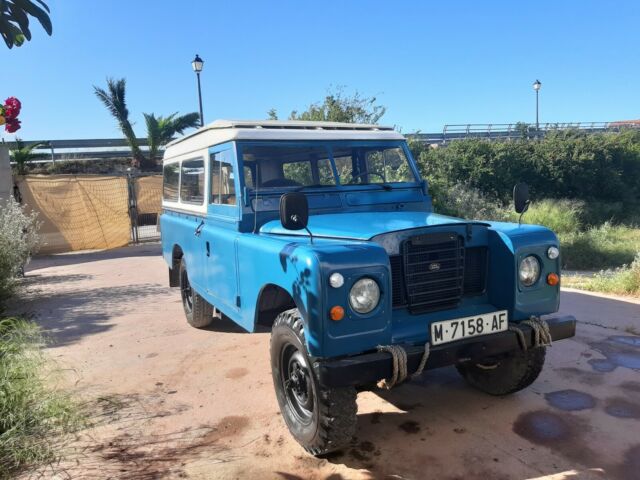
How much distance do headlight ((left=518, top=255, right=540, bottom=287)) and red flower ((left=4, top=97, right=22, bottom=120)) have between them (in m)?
5.38

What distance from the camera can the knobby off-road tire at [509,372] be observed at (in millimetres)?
3701

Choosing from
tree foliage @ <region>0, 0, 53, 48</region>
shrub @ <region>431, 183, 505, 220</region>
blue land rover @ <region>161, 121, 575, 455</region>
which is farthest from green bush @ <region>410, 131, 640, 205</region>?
tree foliage @ <region>0, 0, 53, 48</region>

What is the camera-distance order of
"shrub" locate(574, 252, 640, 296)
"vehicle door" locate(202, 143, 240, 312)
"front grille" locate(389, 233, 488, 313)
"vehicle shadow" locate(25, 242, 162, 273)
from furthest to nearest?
"vehicle shadow" locate(25, 242, 162, 273), "shrub" locate(574, 252, 640, 296), "vehicle door" locate(202, 143, 240, 312), "front grille" locate(389, 233, 488, 313)

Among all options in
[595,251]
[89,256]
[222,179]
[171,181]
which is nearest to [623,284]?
[222,179]

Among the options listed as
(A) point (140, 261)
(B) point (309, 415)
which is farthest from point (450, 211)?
(B) point (309, 415)

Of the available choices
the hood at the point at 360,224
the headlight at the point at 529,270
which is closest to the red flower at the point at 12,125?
the hood at the point at 360,224

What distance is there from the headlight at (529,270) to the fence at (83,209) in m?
12.8

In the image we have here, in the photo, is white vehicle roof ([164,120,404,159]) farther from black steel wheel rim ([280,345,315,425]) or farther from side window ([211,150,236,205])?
black steel wheel rim ([280,345,315,425])

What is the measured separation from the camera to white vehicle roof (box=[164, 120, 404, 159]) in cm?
438

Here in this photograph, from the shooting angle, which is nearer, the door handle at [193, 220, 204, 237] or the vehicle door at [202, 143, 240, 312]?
A: the vehicle door at [202, 143, 240, 312]

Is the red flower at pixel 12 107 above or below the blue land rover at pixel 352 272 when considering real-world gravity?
above

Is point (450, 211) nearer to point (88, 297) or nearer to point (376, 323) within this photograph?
point (88, 297)

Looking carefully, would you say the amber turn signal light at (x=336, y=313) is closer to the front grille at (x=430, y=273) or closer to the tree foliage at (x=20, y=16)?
the front grille at (x=430, y=273)

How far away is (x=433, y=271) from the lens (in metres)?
3.35
